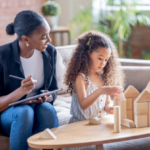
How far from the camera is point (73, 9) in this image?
4.45 m

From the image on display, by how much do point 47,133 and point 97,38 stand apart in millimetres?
726

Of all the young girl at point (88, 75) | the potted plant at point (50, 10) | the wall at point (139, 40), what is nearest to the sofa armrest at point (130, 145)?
the young girl at point (88, 75)

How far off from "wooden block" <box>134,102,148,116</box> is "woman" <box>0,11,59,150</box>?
0.49 m

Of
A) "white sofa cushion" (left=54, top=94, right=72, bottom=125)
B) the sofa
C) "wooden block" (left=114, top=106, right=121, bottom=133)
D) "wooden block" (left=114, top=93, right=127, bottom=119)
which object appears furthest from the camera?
the sofa

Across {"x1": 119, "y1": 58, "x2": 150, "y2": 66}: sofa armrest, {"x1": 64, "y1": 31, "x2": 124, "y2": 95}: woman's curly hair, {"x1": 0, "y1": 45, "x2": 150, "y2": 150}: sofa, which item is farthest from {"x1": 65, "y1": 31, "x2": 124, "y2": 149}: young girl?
{"x1": 119, "y1": 58, "x2": 150, "y2": 66}: sofa armrest

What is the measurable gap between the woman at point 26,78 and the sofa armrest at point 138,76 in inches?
28.2

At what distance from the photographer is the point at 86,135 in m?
1.23

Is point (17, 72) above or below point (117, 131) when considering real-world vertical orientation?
above

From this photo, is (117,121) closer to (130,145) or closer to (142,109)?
(142,109)

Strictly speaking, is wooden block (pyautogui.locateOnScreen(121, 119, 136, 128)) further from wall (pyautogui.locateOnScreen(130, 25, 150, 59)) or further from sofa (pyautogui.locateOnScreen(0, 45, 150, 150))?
wall (pyautogui.locateOnScreen(130, 25, 150, 59))

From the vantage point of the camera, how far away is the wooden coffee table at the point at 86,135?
114cm

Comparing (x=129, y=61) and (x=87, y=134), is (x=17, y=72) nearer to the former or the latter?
(x=87, y=134)

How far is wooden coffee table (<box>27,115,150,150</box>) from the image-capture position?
44.8 inches

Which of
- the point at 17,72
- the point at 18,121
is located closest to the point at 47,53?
the point at 17,72
